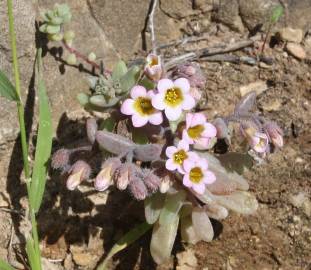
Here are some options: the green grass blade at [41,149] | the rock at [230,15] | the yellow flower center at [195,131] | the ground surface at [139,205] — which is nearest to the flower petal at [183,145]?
the yellow flower center at [195,131]

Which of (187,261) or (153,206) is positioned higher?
(153,206)

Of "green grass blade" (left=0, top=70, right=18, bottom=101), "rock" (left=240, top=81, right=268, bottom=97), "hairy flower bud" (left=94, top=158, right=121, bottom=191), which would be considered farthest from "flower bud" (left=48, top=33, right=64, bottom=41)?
"rock" (left=240, top=81, right=268, bottom=97)

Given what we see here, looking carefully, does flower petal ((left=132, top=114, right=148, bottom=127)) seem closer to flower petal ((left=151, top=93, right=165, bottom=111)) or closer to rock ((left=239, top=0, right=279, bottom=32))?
flower petal ((left=151, top=93, right=165, bottom=111))

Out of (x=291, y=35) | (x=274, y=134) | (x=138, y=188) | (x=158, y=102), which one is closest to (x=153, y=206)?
(x=138, y=188)

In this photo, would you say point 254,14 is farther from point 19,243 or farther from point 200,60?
point 19,243

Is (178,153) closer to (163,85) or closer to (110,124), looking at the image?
(163,85)

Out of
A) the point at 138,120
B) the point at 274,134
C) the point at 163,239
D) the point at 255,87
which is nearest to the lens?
the point at 138,120

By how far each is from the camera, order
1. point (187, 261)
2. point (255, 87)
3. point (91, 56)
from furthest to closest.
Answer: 1. point (255, 87)
2. point (91, 56)
3. point (187, 261)
